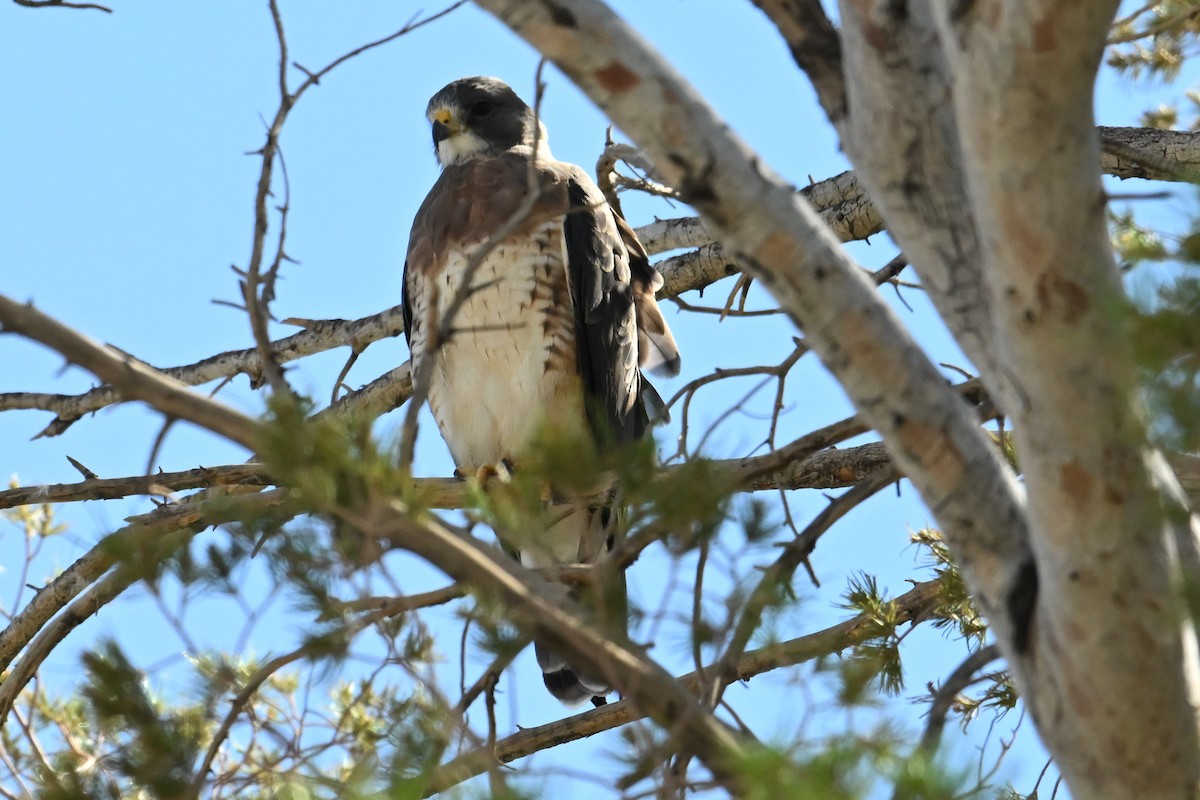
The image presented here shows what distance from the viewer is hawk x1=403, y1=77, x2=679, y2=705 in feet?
16.6

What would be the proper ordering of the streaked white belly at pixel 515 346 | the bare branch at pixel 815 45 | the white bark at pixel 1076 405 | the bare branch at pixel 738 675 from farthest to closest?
the streaked white belly at pixel 515 346 < the bare branch at pixel 738 675 < the bare branch at pixel 815 45 < the white bark at pixel 1076 405

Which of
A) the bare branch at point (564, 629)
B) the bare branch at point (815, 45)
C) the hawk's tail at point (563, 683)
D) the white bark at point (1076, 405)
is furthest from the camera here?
the hawk's tail at point (563, 683)

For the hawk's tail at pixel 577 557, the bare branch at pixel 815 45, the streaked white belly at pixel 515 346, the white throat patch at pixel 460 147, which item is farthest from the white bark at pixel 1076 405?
the white throat patch at pixel 460 147

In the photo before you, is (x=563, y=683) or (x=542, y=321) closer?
(x=542, y=321)

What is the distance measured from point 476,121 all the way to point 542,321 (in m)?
1.30

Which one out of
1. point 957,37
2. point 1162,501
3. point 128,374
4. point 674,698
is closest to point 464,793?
point 674,698

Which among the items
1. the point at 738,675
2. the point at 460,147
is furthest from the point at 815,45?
the point at 460,147

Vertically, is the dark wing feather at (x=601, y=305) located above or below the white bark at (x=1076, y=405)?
above

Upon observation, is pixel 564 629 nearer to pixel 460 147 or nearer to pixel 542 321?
pixel 542 321

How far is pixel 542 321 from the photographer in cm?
509

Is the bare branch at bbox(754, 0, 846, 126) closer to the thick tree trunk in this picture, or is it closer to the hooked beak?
the thick tree trunk

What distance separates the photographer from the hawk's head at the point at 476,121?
5.88 m

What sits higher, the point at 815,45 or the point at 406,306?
the point at 406,306

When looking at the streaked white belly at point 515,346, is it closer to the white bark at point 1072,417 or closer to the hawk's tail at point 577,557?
the hawk's tail at point 577,557
